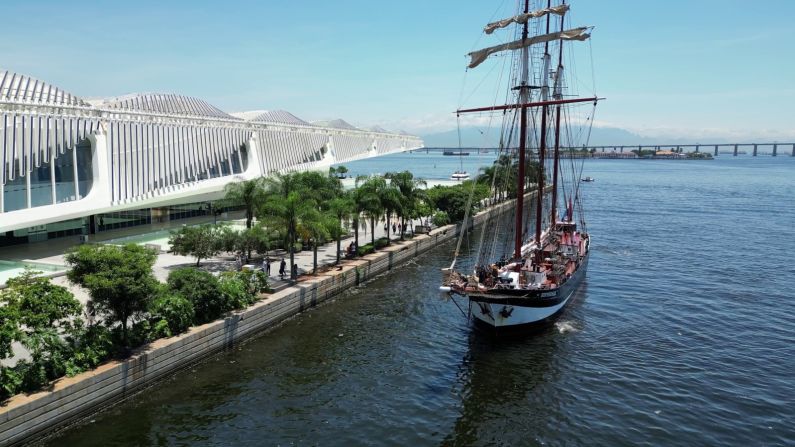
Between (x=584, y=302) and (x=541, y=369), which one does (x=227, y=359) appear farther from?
(x=584, y=302)

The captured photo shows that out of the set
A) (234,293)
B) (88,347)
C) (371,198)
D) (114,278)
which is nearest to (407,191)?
(371,198)

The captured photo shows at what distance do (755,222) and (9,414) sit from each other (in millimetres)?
78946

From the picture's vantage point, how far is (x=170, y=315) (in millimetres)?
24141

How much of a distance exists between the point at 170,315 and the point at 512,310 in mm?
16339

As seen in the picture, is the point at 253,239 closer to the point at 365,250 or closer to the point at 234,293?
the point at 234,293

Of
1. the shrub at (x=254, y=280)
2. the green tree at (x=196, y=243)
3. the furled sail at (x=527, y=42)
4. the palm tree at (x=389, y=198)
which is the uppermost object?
the furled sail at (x=527, y=42)

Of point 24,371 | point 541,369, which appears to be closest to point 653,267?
point 541,369

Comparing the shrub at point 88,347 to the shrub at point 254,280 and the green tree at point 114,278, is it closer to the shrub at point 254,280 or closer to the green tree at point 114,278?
the green tree at point 114,278

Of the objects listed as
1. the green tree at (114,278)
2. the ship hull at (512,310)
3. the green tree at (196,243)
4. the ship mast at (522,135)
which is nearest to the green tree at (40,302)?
the green tree at (114,278)

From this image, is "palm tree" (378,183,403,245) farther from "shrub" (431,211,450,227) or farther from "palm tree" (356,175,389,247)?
"shrub" (431,211,450,227)

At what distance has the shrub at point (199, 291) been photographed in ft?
84.2

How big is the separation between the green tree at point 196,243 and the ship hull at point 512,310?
16.9 metres

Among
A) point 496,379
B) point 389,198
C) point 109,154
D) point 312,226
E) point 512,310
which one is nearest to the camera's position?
point 496,379

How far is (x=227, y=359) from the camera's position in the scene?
2566 centimetres
